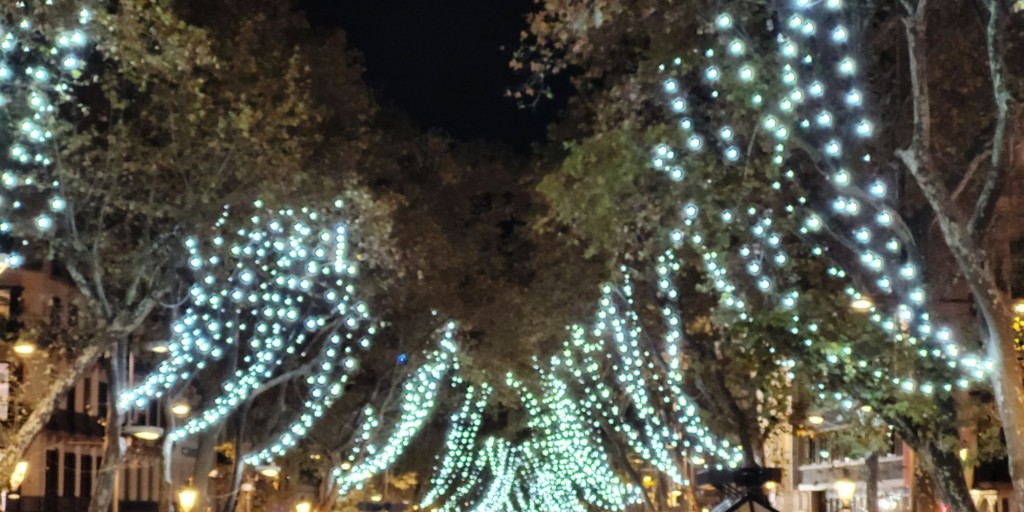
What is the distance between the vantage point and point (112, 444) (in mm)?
22984

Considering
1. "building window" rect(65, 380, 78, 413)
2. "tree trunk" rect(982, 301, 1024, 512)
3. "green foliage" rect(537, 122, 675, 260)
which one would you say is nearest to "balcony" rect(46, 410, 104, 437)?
"building window" rect(65, 380, 78, 413)

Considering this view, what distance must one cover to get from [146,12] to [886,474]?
1346 inches

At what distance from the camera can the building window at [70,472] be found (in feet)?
138

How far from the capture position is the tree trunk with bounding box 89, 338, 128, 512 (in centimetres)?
2284

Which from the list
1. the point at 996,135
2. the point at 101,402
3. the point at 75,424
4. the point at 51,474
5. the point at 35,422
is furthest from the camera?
the point at 101,402

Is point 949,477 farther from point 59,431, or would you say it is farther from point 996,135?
point 59,431

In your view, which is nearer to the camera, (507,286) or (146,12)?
(146,12)

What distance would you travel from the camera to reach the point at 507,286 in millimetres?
38906

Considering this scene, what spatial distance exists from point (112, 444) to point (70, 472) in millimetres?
20816

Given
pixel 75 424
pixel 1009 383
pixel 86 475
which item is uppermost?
pixel 75 424

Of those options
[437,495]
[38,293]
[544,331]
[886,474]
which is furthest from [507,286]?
[437,495]

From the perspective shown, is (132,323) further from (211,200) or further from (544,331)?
(544,331)

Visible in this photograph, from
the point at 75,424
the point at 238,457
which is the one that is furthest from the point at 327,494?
the point at 238,457

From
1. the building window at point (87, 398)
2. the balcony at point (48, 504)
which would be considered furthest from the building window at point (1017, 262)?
the building window at point (87, 398)
